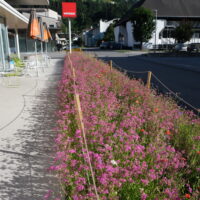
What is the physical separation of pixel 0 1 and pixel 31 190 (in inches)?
360

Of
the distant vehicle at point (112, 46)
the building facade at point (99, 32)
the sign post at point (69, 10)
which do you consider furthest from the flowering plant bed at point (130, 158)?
the building facade at point (99, 32)

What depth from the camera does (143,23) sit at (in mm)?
39156

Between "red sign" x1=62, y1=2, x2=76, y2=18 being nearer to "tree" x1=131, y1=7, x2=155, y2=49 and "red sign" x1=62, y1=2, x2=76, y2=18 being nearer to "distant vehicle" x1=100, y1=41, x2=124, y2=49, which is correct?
"tree" x1=131, y1=7, x2=155, y2=49

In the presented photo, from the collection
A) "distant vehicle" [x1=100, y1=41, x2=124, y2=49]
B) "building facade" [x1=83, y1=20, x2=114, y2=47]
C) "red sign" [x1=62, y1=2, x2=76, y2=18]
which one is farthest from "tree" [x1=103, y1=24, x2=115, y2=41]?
"red sign" [x1=62, y1=2, x2=76, y2=18]

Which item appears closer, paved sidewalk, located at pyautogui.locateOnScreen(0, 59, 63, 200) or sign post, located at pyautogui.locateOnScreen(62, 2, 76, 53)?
paved sidewalk, located at pyautogui.locateOnScreen(0, 59, 63, 200)

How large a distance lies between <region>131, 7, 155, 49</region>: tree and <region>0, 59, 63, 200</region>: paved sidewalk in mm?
34779

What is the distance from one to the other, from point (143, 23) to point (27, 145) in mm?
38633

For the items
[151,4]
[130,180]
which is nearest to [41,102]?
[130,180]

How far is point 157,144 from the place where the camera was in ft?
10.6

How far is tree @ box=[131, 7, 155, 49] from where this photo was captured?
38750mm

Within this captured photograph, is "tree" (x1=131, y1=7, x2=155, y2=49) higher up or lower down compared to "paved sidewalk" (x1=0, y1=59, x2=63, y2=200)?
higher up

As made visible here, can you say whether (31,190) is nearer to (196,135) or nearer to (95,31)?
(196,135)

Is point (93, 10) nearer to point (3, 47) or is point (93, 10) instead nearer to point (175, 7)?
point (175, 7)

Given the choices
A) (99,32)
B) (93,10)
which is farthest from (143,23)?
(93,10)
